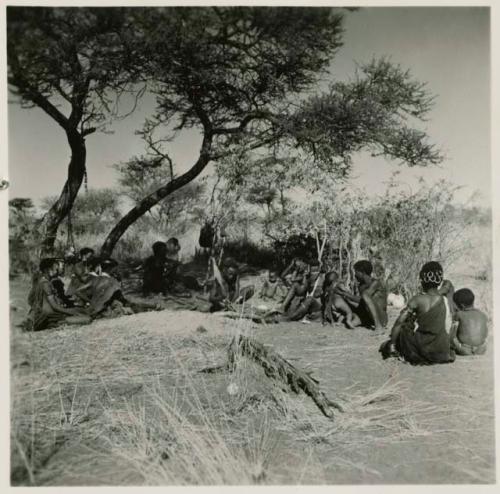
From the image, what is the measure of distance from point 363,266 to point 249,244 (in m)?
1.30

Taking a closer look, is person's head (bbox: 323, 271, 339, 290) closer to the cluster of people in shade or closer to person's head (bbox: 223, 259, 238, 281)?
the cluster of people in shade

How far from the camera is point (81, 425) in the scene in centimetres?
553

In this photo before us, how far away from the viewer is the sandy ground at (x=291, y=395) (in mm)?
5309

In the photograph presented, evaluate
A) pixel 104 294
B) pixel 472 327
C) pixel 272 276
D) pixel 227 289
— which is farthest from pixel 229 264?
pixel 472 327

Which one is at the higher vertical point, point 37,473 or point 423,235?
point 423,235

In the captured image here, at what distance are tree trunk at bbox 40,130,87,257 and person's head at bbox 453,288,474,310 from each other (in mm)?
4086

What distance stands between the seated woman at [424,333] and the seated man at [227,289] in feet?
5.46

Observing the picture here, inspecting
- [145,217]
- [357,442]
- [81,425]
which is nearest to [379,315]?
[357,442]

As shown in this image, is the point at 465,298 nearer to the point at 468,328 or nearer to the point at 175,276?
the point at 468,328

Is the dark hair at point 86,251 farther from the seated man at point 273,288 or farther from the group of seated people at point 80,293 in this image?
the seated man at point 273,288

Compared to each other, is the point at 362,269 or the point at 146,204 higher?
the point at 146,204

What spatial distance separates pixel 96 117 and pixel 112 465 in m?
3.45

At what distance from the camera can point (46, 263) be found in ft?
21.0

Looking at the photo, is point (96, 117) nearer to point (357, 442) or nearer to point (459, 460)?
point (357, 442)
